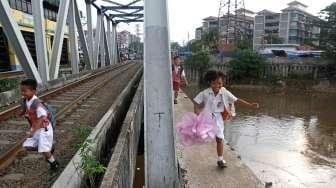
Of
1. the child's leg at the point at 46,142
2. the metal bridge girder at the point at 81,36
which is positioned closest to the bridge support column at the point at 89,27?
the metal bridge girder at the point at 81,36

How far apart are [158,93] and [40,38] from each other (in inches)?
425

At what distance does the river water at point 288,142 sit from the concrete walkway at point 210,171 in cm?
431

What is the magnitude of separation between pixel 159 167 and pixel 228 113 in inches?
77.1

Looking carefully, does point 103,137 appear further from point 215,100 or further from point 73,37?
point 73,37

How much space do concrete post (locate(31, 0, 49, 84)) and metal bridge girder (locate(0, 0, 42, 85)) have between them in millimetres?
1014

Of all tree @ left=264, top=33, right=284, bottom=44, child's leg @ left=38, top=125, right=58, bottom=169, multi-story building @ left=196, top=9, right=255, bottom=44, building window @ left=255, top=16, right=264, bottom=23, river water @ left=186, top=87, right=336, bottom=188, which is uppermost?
building window @ left=255, top=16, right=264, bottom=23

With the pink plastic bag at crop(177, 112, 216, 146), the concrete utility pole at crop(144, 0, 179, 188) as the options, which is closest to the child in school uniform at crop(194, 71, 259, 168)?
the pink plastic bag at crop(177, 112, 216, 146)

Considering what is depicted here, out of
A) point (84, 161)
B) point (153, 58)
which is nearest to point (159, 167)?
point (153, 58)

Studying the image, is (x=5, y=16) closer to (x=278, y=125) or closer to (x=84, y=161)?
(x=84, y=161)

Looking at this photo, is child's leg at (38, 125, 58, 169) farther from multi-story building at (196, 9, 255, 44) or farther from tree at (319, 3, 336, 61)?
multi-story building at (196, 9, 255, 44)

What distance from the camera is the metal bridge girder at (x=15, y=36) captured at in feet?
32.4

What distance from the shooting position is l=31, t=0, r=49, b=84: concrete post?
12.4 m

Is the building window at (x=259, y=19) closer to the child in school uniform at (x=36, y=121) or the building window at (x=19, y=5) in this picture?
the building window at (x=19, y=5)

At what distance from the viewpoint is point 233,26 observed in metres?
67.9
